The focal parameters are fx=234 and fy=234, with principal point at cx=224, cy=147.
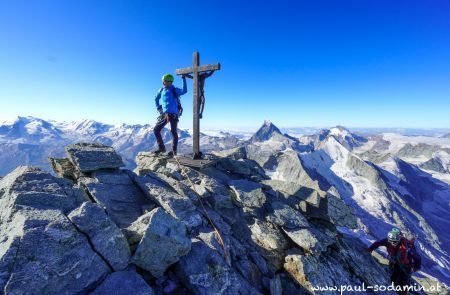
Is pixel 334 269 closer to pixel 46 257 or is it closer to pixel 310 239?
pixel 310 239

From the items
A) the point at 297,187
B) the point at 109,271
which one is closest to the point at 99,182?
the point at 109,271

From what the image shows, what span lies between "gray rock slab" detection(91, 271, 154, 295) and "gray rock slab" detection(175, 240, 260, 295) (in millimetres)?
1259

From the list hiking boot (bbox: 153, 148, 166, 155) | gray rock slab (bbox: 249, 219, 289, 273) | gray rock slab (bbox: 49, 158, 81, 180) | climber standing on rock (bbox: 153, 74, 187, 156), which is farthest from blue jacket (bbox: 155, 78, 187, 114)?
gray rock slab (bbox: 249, 219, 289, 273)

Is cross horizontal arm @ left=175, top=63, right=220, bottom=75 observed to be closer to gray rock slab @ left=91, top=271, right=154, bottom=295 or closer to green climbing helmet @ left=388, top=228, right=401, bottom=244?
gray rock slab @ left=91, top=271, right=154, bottom=295

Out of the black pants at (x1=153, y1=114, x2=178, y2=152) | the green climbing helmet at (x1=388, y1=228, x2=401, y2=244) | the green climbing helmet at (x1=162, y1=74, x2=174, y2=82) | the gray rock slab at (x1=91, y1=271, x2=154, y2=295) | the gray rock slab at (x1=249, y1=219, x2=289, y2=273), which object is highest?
the green climbing helmet at (x1=162, y1=74, x2=174, y2=82)

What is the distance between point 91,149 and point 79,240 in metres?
6.26

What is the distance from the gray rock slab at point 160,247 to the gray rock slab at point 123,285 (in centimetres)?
42

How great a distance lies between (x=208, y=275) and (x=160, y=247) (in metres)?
1.63

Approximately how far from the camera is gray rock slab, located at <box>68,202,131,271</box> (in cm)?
590

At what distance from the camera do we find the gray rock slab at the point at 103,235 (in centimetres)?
590

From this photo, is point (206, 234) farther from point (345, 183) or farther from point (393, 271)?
point (345, 183)

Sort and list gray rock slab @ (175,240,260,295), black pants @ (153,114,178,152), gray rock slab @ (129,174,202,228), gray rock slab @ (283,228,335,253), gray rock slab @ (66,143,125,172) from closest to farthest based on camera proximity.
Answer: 1. gray rock slab @ (175,240,260,295)
2. gray rock slab @ (129,174,202,228)
3. gray rock slab @ (283,228,335,253)
4. gray rock slab @ (66,143,125,172)
5. black pants @ (153,114,178,152)

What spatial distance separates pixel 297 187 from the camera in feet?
42.2

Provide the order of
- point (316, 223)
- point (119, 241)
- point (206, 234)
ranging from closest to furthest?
point (119, 241) → point (206, 234) → point (316, 223)
